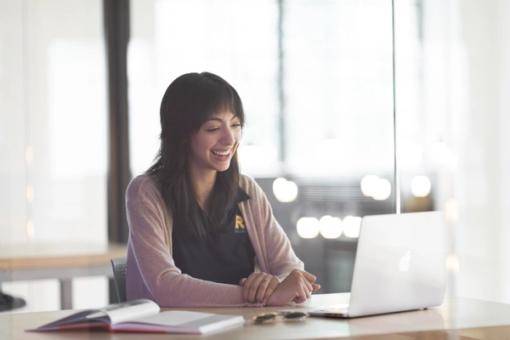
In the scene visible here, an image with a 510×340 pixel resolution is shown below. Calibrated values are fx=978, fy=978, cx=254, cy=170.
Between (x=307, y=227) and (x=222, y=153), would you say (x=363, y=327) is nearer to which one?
(x=222, y=153)

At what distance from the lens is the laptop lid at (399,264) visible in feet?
6.79

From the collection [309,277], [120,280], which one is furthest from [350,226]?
[120,280]

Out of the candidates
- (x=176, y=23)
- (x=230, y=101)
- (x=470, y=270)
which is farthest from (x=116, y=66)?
(x=470, y=270)

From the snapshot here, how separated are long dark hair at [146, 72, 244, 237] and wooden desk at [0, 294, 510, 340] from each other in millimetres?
290

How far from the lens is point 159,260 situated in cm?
233

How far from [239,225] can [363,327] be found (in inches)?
23.1

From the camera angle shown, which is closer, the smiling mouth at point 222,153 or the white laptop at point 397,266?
the white laptop at point 397,266

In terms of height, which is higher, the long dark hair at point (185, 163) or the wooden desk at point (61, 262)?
the long dark hair at point (185, 163)

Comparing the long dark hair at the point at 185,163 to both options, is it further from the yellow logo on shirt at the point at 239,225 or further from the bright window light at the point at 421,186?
the bright window light at the point at 421,186

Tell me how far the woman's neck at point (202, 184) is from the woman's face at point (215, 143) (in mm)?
13

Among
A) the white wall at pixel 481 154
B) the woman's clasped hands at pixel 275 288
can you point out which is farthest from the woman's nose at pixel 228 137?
the white wall at pixel 481 154

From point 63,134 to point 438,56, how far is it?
6.06 feet

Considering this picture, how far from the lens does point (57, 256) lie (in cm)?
340

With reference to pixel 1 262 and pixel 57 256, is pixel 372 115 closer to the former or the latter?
pixel 57 256
